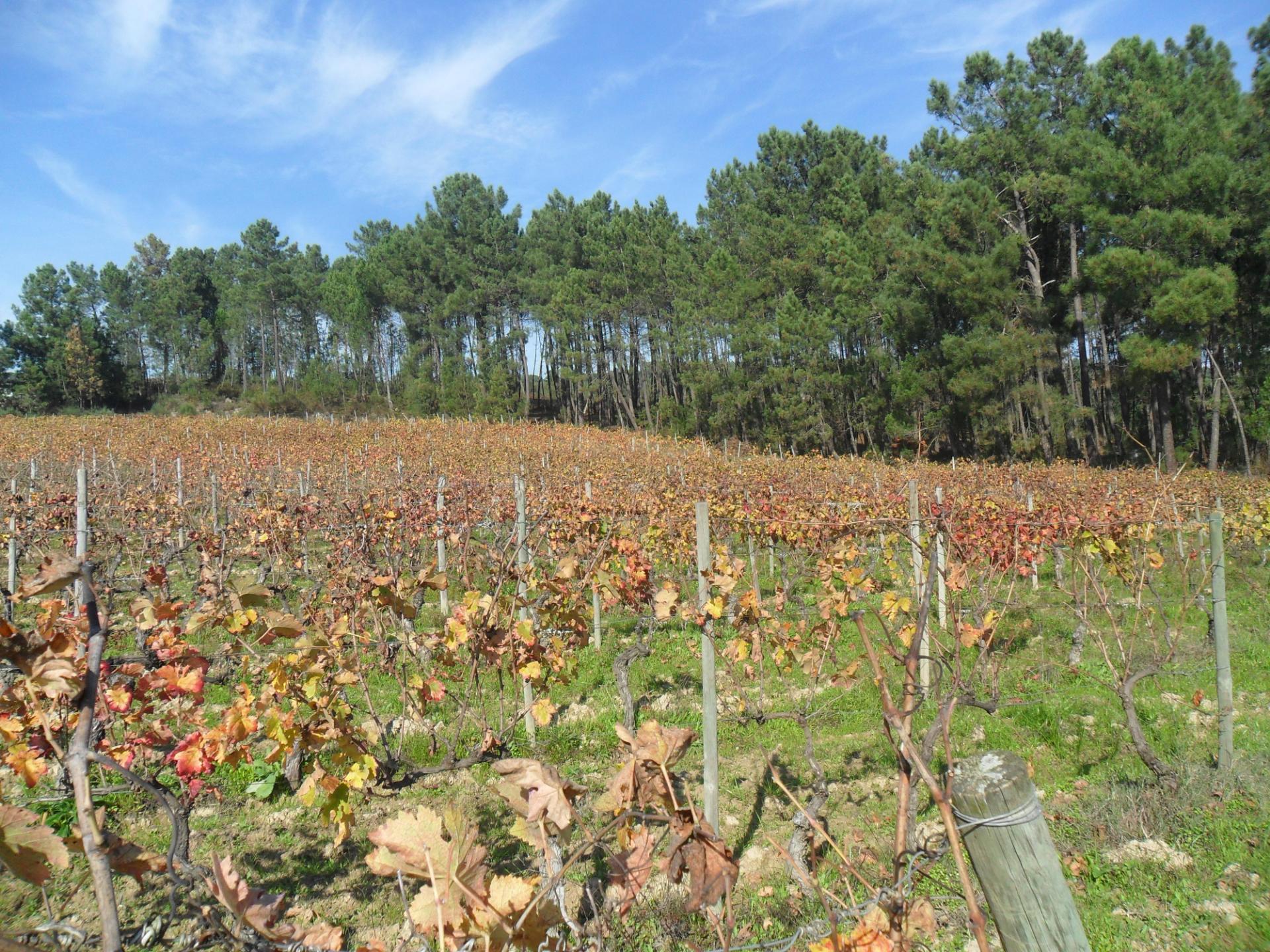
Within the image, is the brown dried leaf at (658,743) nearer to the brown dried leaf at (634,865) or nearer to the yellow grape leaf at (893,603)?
the brown dried leaf at (634,865)

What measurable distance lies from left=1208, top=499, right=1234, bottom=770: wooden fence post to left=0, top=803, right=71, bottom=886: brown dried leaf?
477 cm

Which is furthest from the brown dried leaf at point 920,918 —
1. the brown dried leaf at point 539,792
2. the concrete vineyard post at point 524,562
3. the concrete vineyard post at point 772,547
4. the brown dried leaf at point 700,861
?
the concrete vineyard post at point 772,547

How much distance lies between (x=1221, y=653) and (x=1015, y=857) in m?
3.84

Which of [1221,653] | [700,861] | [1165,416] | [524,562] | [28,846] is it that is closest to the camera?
[28,846]

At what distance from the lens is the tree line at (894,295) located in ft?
57.9

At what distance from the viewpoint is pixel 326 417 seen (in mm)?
35375

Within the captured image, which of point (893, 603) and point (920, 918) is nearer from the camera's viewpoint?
point (920, 918)

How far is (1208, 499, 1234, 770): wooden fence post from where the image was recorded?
3936mm

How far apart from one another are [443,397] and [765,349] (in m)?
17.0

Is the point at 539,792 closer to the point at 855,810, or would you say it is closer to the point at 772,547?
the point at 855,810

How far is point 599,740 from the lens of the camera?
488cm

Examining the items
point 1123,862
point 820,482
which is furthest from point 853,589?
point 820,482

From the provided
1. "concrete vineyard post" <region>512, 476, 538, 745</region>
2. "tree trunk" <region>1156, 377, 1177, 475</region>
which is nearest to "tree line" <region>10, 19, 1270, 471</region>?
"tree trunk" <region>1156, 377, 1177, 475</region>

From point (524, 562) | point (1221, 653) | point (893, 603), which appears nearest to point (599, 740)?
point (524, 562)
